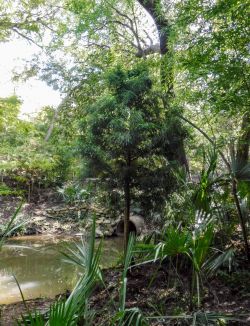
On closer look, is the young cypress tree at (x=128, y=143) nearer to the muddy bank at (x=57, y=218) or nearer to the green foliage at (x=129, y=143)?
the green foliage at (x=129, y=143)

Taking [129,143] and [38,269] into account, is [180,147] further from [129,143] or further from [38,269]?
[38,269]

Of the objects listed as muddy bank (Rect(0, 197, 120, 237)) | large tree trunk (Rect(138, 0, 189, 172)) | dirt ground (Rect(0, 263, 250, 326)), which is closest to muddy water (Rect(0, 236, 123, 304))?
muddy bank (Rect(0, 197, 120, 237))

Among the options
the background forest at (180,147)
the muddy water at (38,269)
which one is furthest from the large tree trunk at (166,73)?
the muddy water at (38,269)

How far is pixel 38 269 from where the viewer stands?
614cm

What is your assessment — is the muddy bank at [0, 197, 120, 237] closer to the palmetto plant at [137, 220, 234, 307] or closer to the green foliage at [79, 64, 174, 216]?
the green foliage at [79, 64, 174, 216]

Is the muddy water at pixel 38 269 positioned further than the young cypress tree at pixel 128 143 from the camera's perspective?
Yes

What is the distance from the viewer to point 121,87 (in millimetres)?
4582

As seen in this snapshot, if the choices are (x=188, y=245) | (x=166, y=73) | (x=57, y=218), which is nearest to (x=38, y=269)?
(x=57, y=218)

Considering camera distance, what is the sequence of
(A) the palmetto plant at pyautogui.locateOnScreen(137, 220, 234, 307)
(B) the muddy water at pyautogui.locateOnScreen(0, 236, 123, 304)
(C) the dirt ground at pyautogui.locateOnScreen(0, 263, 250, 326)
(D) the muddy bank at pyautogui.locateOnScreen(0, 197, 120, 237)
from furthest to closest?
(D) the muddy bank at pyautogui.locateOnScreen(0, 197, 120, 237) → (B) the muddy water at pyautogui.locateOnScreen(0, 236, 123, 304) → (C) the dirt ground at pyautogui.locateOnScreen(0, 263, 250, 326) → (A) the palmetto plant at pyautogui.locateOnScreen(137, 220, 234, 307)

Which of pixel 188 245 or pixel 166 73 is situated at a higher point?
pixel 166 73

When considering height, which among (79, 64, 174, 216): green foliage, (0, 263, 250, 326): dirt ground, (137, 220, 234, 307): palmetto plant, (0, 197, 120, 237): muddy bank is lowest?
(0, 263, 250, 326): dirt ground

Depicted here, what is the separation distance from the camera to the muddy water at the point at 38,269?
15.9 ft

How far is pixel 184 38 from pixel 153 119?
1.41m

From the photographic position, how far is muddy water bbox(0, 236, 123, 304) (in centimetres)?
484
